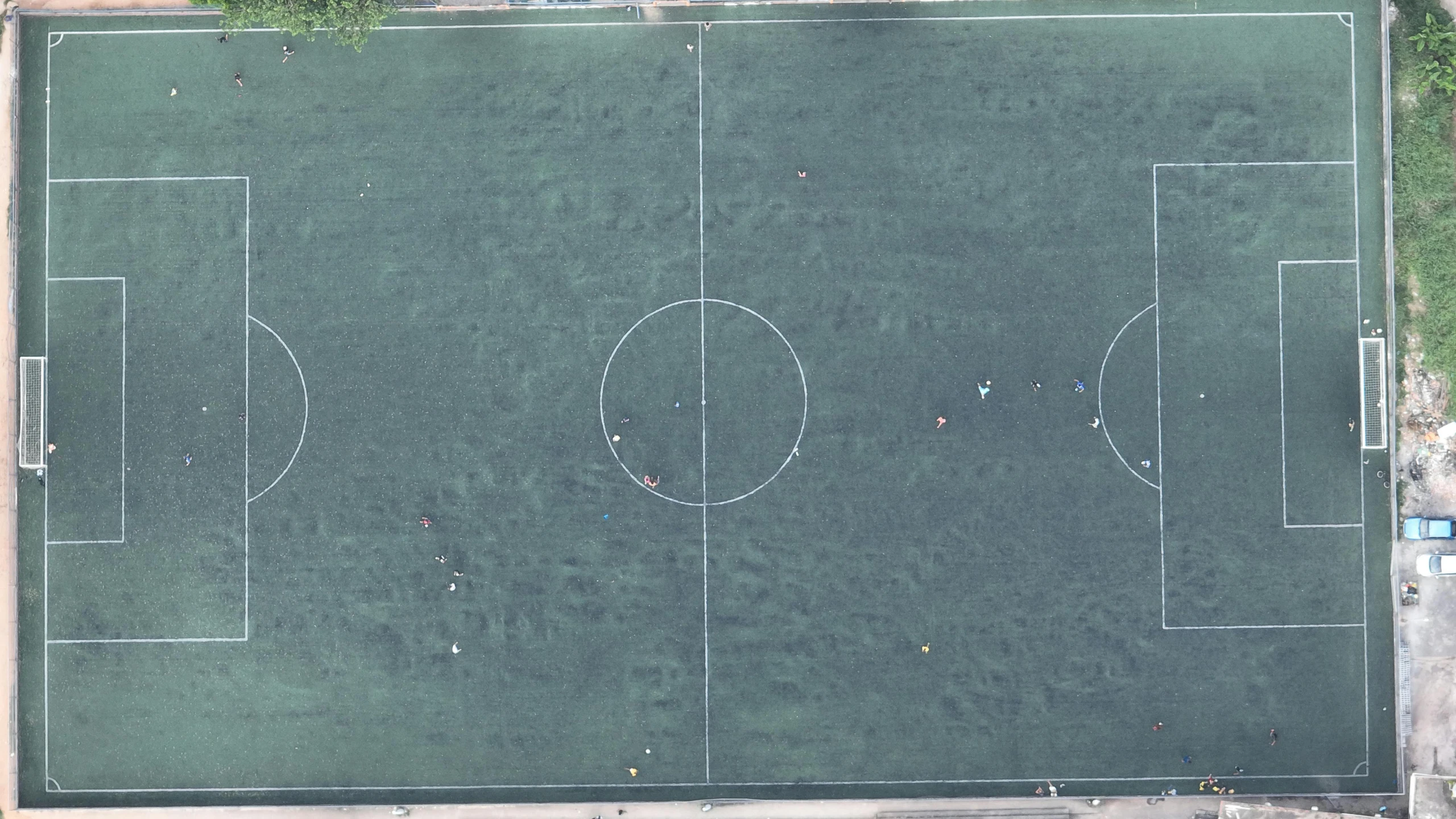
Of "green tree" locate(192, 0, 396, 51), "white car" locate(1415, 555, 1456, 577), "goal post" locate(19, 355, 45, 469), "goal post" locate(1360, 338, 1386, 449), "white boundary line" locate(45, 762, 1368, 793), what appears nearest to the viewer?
"green tree" locate(192, 0, 396, 51)

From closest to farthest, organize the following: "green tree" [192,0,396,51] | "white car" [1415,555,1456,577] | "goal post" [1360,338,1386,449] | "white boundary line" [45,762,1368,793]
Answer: "green tree" [192,0,396,51] < "white car" [1415,555,1456,577] < "goal post" [1360,338,1386,449] < "white boundary line" [45,762,1368,793]

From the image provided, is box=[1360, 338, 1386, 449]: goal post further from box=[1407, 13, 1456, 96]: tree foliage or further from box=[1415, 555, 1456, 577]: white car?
box=[1407, 13, 1456, 96]: tree foliage

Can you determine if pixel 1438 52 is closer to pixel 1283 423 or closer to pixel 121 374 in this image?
pixel 1283 423

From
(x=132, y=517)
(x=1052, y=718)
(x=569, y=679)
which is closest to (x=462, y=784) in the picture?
(x=569, y=679)

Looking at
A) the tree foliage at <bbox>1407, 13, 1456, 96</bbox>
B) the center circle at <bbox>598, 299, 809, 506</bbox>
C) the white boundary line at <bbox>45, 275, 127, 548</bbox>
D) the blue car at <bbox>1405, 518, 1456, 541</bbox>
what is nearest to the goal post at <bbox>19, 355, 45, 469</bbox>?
the white boundary line at <bbox>45, 275, 127, 548</bbox>

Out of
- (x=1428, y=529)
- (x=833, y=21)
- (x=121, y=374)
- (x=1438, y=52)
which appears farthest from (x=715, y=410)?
(x=1438, y=52)
